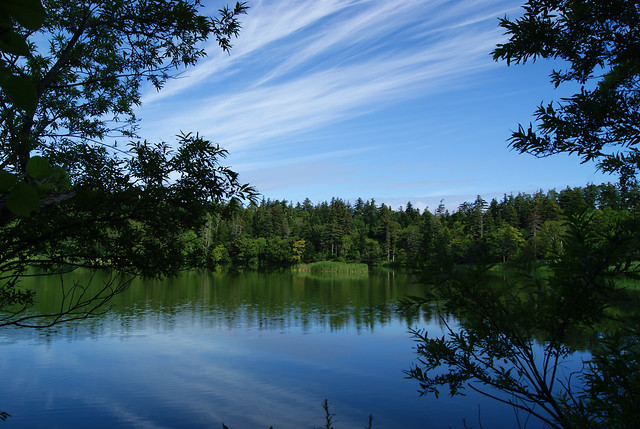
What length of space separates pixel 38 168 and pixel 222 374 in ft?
42.3

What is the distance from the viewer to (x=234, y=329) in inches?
717

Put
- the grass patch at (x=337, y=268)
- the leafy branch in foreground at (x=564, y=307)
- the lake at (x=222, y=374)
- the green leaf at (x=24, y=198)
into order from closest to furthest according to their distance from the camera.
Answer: the green leaf at (x=24, y=198), the leafy branch in foreground at (x=564, y=307), the lake at (x=222, y=374), the grass patch at (x=337, y=268)

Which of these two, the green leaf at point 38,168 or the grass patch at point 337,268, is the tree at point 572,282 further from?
the grass patch at point 337,268

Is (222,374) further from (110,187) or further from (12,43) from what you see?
(12,43)

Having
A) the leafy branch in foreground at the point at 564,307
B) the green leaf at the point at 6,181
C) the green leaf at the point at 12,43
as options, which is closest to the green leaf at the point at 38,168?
the green leaf at the point at 6,181

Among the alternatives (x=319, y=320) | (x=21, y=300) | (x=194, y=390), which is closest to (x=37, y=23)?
(x=21, y=300)

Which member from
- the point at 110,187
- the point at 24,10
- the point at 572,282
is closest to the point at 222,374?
the point at 110,187

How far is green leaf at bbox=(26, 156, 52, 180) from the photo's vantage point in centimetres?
61

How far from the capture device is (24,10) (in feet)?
1.92

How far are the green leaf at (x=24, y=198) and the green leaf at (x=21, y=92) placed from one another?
131 mm

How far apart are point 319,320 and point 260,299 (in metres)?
7.81

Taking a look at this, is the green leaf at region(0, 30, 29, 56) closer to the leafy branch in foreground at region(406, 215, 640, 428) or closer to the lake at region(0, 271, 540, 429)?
the leafy branch in foreground at region(406, 215, 640, 428)

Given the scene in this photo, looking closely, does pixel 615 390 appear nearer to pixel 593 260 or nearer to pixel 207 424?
pixel 593 260

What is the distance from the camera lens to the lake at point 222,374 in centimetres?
953
